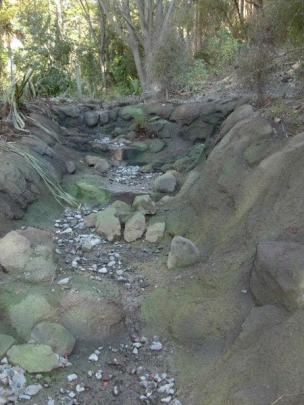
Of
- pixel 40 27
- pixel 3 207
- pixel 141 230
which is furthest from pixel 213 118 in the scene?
pixel 40 27

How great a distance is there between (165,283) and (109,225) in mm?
1084

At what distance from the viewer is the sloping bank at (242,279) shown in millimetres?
2309

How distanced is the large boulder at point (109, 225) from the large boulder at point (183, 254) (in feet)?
2.71

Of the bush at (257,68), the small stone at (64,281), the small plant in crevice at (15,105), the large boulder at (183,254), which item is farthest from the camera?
the small plant in crevice at (15,105)

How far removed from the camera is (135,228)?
14.1ft

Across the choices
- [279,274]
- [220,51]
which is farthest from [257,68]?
[220,51]

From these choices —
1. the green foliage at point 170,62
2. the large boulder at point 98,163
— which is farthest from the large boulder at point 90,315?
the green foliage at point 170,62

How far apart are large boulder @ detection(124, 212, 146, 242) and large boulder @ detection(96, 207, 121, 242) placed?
9 cm

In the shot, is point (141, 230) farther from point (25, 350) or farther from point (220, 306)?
point (25, 350)

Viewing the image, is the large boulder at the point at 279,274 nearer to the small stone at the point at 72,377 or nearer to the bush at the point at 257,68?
the small stone at the point at 72,377

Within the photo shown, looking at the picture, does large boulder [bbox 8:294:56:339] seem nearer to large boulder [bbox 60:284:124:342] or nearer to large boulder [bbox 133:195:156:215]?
large boulder [bbox 60:284:124:342]

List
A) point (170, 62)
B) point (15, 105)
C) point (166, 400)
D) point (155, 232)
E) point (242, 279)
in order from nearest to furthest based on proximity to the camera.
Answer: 1. point (166, 400)
2. point (242, 279)
3. point (155, 232)
4. point (15, 105)
5. point (170, 62)

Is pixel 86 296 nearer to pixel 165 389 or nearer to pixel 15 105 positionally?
pixel 165 389

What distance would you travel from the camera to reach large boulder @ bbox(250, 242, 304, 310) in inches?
98.3
